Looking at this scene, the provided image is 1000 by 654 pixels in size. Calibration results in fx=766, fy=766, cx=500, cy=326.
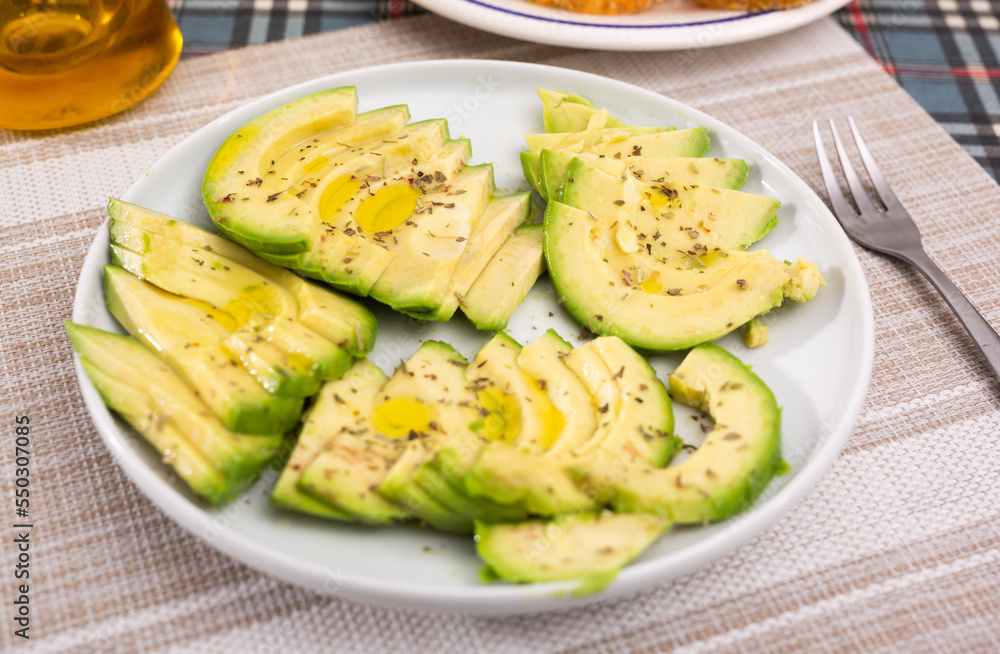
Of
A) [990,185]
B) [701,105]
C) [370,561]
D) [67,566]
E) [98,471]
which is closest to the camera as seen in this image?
[370,561]

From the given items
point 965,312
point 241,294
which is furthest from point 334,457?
point 965,312

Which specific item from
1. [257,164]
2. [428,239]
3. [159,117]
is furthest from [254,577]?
[159,117]

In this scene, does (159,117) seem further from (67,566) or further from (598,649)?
(598,649)

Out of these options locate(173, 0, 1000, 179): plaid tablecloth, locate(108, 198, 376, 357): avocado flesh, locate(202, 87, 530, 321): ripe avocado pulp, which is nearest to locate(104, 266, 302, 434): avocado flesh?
locate(108, 198, 376, 357): avocado flesh

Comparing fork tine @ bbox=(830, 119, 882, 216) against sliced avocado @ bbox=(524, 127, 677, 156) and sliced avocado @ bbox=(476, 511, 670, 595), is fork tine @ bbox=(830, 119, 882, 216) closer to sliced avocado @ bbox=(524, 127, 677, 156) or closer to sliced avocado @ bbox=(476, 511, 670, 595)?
sliced avocado @ bbox=(524, 127, 677, 156)

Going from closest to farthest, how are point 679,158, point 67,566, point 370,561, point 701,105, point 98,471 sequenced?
1. point 370,561
2. point 67,566
3. point 98,471
4. point 679,158
5. point 701,105

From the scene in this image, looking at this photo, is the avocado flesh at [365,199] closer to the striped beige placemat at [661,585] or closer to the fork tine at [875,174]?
the striped beige placemat at [661,585]

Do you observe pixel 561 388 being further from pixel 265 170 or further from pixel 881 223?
pixel 881 223
